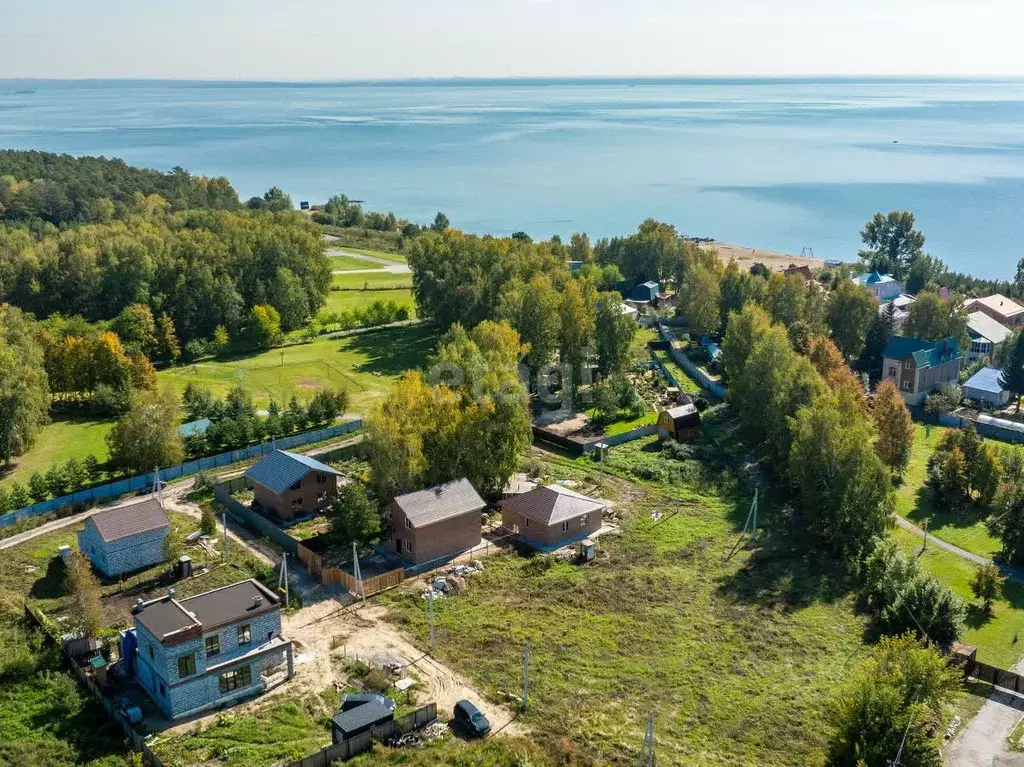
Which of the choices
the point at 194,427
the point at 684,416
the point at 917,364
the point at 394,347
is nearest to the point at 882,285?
the point at 917,364

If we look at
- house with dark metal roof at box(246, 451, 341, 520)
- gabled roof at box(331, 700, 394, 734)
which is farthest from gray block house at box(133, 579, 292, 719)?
house with dark metal roof at box(246, 451, 341, 520)

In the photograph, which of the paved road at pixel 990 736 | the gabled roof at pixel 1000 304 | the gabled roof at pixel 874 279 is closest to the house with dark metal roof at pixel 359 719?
the paved road at pixel 990 736

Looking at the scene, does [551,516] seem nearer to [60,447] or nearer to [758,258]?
[60,447]

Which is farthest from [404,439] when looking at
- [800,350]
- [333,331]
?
[333,331]

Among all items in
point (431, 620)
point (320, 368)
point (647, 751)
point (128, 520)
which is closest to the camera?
point (647, 751)

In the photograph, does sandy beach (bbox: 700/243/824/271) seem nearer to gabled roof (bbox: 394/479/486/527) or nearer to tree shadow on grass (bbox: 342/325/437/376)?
tree shadow on grass (bbox: 342/325/437/376)

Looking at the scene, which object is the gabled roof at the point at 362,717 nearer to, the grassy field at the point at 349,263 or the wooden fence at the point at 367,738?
the wooden fence at the point at 367,738
